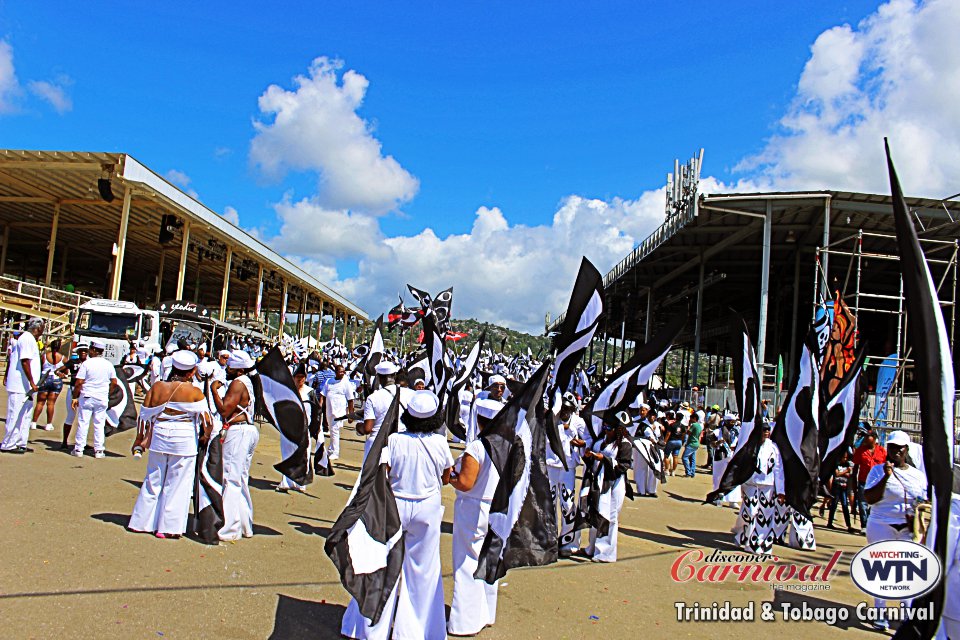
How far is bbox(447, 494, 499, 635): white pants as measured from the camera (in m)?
4.79

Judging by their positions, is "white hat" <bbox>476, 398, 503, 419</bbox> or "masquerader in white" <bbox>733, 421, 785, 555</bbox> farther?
"masquerader in white" <bbox>733, 421, 785, 555</bbox>

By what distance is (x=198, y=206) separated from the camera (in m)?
30.6

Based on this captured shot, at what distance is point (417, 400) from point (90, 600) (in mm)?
2585

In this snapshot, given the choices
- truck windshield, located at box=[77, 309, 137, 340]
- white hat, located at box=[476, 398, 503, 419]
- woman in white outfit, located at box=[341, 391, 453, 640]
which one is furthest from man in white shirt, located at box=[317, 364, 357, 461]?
truck windshield, located at box=[77, 309, 137, 340]

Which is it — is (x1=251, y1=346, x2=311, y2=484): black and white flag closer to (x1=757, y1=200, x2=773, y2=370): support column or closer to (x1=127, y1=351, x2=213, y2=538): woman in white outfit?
(x1=127, y1=351, x2=213, y2=538): woman in white outfit

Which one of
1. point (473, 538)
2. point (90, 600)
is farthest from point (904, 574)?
point (90, 600)

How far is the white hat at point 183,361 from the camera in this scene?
6.26 meters

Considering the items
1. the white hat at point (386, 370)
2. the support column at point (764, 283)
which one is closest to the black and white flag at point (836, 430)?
the white hat at point (386, 370)

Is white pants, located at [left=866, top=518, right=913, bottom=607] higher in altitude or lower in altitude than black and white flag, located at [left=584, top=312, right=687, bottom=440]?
lower

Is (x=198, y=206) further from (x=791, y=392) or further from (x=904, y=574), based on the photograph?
(x=904, y=574)

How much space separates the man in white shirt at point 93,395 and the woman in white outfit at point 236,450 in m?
3.97

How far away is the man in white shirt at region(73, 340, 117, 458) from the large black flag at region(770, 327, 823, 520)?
28.1 feet

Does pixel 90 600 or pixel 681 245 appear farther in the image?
pixel 681 245

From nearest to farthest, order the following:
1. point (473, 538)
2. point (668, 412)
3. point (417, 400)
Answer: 1. point (417, 400)
2. point (473, 538)
3. point (668, 412)
